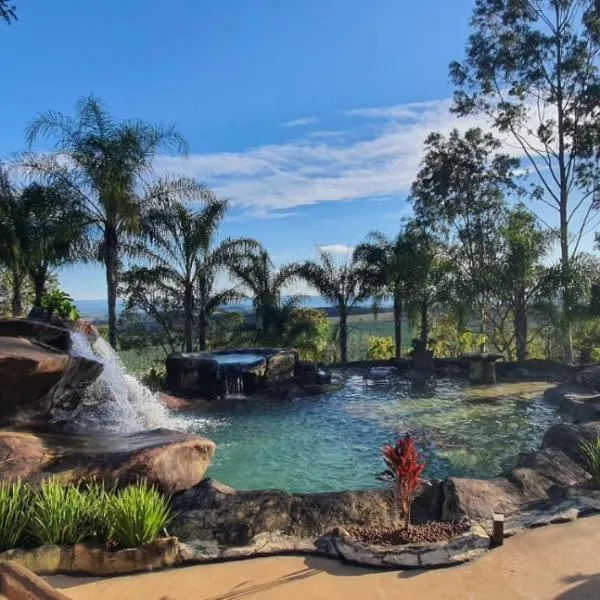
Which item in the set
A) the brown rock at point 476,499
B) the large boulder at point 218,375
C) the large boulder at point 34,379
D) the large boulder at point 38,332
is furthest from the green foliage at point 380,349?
the brown rock at point 476,499

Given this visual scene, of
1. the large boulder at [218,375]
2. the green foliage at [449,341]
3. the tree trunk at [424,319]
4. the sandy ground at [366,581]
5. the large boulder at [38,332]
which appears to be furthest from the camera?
the green foliage at [449,341]

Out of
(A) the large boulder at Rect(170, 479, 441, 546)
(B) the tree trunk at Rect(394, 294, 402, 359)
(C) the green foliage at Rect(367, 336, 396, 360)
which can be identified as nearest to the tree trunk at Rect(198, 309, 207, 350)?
(B) the tree trunk at Rect(394, 294, 402, 359)

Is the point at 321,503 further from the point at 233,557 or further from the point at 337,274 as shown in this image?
the point at 337,274

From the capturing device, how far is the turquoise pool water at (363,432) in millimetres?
8094

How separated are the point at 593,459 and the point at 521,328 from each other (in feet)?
47.8

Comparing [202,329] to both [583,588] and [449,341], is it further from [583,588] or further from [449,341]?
[583,588]

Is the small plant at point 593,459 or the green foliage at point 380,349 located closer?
the small plant at point 593,459

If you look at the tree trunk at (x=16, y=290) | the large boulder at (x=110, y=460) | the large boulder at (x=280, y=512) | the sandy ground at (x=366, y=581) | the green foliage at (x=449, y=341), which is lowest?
the sandy ground at (x=366, y=581)

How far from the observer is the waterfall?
9125 mm

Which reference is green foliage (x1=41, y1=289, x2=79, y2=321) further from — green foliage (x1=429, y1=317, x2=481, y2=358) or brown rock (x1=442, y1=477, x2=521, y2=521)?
green foliage (x1=429, y1=317, x2=481, y2=358)

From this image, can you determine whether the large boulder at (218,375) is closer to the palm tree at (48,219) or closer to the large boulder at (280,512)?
the palm tree at (48,219)

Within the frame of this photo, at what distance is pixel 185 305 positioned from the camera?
19016 millimetres

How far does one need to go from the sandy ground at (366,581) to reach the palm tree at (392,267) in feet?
55.0

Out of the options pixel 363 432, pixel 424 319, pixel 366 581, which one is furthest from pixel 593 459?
pixel 424 319
